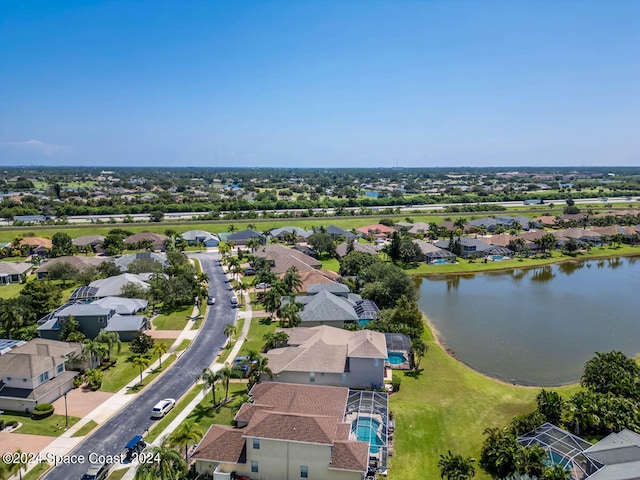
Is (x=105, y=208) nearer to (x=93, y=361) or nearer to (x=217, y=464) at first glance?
(x=93, y=361)

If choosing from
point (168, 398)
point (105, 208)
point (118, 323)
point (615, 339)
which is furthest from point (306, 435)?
point (105, 208)

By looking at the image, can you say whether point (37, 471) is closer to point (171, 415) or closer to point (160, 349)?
point (171, 415)

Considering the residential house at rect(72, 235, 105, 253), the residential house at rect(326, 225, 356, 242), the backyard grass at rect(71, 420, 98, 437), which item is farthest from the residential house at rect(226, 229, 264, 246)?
the backyard grass at rect(71, 420, 98, 437)

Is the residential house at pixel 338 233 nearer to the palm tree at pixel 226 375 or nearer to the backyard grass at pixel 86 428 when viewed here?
the palm tree at pixel 226 375

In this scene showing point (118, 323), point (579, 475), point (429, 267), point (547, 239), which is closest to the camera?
point (579, 475)

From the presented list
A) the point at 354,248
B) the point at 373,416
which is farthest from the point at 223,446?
the point at 354,248

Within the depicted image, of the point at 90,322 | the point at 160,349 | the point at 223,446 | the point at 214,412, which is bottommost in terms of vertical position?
the point at 214,412
